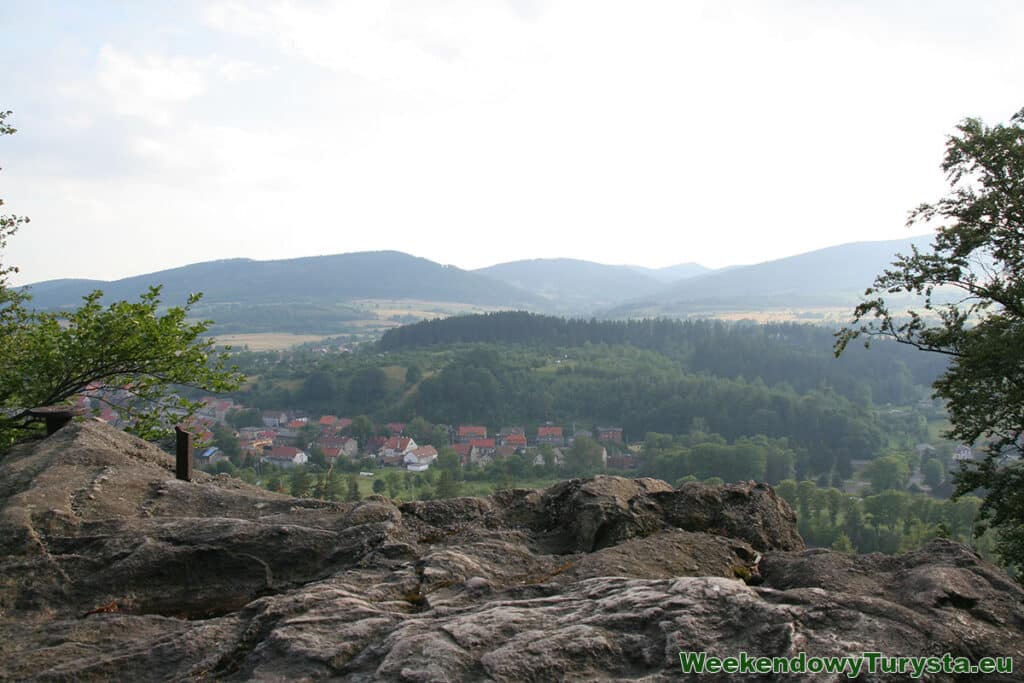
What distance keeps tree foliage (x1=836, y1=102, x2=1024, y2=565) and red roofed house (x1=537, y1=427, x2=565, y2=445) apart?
96.3 m

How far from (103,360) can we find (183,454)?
7.36 meters

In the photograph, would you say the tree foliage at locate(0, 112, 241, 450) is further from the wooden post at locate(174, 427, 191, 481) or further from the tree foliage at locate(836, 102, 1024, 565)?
the tree foliage at locate(836, 102, 1024, 565)

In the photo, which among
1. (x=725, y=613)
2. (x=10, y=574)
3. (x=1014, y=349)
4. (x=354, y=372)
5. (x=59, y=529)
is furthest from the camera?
(x=354, y=372)

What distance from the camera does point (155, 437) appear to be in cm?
1567

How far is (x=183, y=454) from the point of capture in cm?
855

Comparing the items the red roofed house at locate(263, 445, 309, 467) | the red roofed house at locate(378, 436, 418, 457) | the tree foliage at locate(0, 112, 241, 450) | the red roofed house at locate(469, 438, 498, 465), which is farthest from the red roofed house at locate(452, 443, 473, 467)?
the tree foliage at locate(0, 112, 241, 450)

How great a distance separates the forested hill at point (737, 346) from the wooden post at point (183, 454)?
457ft

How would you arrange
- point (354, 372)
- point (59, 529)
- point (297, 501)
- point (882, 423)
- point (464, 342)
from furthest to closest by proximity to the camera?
point (464, 342) < point (354, 372) < point (882, 423) < point (297, 501) < point (59, 529)

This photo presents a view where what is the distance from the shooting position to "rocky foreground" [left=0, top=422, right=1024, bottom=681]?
13.5 ft

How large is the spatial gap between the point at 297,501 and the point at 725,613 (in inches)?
208

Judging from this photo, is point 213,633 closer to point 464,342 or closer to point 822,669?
point 822,669

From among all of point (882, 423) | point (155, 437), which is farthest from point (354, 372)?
point (155, 437)

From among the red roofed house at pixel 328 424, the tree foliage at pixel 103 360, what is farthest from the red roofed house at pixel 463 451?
the tree foliage at pixel 103 360

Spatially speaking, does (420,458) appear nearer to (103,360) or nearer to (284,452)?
(284,452)
